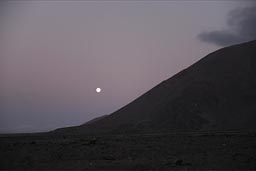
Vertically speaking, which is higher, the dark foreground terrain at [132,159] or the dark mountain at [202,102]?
the dark mountain at [202,102]

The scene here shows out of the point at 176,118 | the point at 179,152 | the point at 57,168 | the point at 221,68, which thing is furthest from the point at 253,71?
A: the point at 57,168

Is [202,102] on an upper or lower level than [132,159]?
upper

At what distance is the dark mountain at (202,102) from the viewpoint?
88562 mm

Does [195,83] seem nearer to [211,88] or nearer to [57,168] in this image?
[211,88]

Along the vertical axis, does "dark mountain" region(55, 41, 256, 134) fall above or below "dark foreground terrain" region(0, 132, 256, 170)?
above

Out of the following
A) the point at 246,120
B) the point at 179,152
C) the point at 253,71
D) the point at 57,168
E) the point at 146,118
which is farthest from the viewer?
the point at 253,71

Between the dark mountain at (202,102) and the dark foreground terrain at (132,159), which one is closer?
the dark foreground terrain at (132,159)

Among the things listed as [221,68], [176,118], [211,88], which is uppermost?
[221,68]

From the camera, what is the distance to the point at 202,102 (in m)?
101

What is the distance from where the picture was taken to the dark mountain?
88.6 meters

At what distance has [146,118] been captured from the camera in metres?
97.4

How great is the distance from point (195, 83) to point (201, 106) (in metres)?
13.2

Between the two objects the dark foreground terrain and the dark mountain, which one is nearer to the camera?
the dark foreground terrain

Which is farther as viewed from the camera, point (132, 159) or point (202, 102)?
point (202, 102)
